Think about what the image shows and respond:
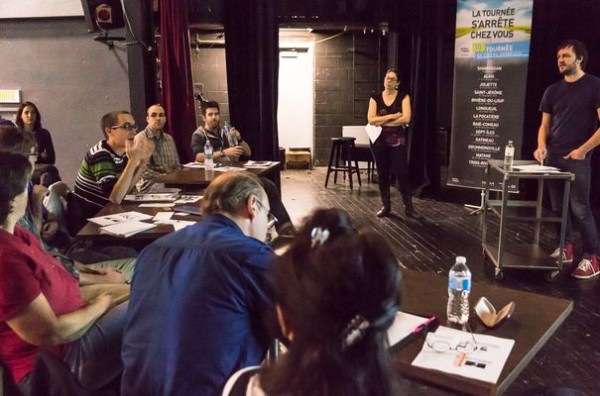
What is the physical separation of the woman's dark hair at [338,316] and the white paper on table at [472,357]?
547 millimetres

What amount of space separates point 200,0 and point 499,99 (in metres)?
3.44

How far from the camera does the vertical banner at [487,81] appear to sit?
5512 millimetres

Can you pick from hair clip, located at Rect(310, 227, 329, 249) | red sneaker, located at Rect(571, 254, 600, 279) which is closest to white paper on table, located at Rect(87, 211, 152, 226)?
hair clip, located at Rect(310, 227, 329, 249)

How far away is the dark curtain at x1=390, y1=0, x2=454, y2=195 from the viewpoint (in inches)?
254

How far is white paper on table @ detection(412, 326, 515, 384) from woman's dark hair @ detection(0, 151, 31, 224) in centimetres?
130

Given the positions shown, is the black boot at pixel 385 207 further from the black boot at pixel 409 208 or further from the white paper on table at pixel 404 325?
the white paper on table at pixel 404 325

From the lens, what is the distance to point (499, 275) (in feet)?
12.5

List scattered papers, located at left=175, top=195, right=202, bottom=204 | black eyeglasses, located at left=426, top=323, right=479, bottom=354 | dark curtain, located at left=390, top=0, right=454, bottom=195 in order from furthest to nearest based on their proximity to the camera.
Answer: dark curtain, located at left=390, top=0, right=454, bottom=195, scattered papers, located at left=175, top=195, right=202, bottom=204, black eyeglasses, located at left=426, top=323, right=479, bottom=354

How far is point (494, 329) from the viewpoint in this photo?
155 centimetres

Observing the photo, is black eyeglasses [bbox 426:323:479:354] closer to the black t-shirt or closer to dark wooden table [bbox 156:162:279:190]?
dark wooden table [bbox 156:162:279:190]

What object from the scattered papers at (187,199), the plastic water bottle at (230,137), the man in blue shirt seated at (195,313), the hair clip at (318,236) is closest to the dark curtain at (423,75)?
the plastic water bottle at (230,137)

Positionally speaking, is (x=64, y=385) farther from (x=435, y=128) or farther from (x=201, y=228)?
(x=435, y=128)

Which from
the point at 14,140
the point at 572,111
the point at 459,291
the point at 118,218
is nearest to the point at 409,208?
the point at 572,111

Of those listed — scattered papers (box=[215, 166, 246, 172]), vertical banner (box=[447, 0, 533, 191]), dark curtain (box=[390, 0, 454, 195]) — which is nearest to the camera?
scattered papers (box=[215, 166, 246, 172])
